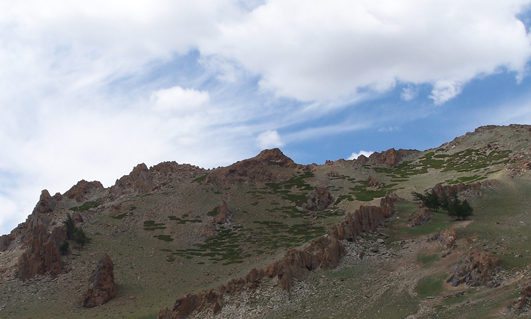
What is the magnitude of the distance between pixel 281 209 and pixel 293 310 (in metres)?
55.0

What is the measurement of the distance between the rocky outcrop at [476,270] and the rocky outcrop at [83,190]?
90.2 metres

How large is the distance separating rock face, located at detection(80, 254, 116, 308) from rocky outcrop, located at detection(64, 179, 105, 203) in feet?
176

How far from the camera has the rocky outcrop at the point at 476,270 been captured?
32.1 m

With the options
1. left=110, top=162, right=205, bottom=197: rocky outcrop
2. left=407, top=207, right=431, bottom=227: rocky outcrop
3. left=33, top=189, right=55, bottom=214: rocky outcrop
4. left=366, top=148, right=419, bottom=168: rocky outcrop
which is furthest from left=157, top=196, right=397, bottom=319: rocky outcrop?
left=366, top=148, right=419, bottom=168: rocky outcrop

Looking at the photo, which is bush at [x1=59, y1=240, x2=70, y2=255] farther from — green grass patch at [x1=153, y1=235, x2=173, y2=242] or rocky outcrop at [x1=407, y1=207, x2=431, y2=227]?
rocky outcrop at [x1=407, y1=207, x2=431, y2=227]

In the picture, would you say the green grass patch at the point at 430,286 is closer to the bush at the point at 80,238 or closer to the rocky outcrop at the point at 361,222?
the rocky outcrop at the point at 361,222

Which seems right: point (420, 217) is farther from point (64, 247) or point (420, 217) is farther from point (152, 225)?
point (152, 225)

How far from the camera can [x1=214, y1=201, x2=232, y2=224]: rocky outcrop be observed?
83.2 meters

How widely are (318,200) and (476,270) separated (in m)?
59.2

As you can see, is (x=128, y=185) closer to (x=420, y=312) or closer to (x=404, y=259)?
(x=404, y=259)

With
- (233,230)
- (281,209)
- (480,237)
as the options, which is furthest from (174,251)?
(480,237)

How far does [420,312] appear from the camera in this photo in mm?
30250

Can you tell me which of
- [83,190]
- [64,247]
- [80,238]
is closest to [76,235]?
[80,238]

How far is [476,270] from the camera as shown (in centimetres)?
3294
